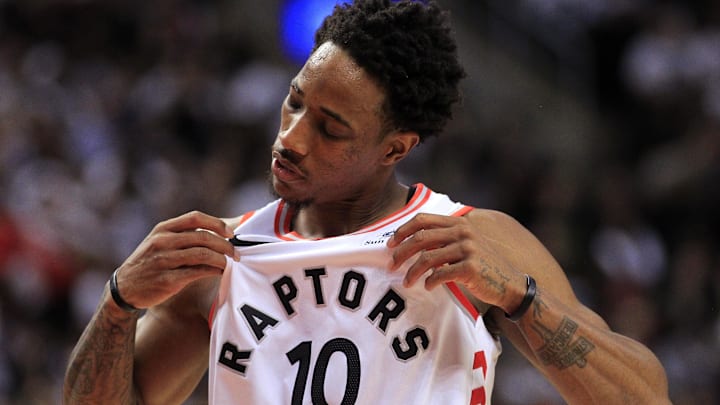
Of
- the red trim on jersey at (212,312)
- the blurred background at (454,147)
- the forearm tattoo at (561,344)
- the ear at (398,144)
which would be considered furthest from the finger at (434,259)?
the blurred background at (454,147)

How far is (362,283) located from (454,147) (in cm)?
Answer: 574

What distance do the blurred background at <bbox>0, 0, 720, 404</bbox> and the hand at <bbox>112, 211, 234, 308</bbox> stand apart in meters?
4.33

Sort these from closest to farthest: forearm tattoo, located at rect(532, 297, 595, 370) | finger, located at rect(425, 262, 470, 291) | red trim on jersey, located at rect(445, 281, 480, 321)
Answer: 1. finger, located at rect(425, 262, 470, 291)
2. forearm tattoo, located at rect(532, 297, 595, 370)
3. red trim on jersey, located at rect(445, 281, 480, 321)

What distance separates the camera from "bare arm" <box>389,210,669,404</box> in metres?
3.02

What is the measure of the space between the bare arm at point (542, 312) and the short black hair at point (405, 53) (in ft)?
1.33

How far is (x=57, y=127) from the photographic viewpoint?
9.97 meters

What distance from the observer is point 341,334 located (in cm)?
323

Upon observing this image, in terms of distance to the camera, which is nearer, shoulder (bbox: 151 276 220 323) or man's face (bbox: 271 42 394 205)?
man's face (bbox: 271 42 394 205)

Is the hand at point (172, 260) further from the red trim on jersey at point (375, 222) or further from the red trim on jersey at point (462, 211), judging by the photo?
the red trim on jersey at point (462, 211)

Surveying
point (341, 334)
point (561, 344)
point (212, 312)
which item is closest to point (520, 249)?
point (561, 344)

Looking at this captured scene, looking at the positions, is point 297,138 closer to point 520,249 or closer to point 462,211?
point 462,211

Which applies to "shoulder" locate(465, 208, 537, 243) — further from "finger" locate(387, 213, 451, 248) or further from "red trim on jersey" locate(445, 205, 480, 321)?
"finger" locate(387, 213, 451, 248)

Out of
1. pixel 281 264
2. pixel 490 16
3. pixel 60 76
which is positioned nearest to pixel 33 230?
pixel 60 76

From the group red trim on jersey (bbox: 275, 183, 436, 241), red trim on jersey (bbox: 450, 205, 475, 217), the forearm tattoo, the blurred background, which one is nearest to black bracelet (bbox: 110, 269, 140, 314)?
red trim on jersey (bbox: 275, 183, 436, 241)
